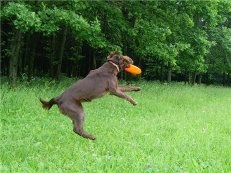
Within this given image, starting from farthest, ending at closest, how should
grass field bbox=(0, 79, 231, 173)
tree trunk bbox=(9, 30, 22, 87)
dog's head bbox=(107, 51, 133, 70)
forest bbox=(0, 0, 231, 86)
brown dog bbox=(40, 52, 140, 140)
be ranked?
tree trunk bbox=(9, 30, 22, 87), forest bbox=(0, 0, 231, 86), dog's head bbox=(107, 51, 133, 70), brown dog bbox=(40, 52, 140, 140), grass field bbox=(0, 79, 231, 173)

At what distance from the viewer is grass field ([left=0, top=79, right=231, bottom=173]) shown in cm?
620

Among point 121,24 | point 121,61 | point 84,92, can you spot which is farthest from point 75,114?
point 121,24

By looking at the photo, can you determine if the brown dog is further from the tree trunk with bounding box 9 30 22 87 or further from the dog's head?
the tree trunk with bounding box 9 30 22 87

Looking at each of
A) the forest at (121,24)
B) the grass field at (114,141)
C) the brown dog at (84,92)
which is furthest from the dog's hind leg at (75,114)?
the forest at (121,24)

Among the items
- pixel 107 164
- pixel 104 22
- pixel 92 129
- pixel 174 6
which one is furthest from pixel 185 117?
pixel 104 22

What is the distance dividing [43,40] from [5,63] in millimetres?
3054

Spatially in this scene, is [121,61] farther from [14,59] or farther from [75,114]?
[14,59]

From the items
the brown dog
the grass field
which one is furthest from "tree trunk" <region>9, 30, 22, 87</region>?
the brown dog

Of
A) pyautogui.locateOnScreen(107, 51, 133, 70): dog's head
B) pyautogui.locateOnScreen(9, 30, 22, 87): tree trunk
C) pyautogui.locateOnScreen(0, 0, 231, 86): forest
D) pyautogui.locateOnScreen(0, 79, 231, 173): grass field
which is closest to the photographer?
pyautogui.locateOnScreen(0, 79, 231, 173): grass field

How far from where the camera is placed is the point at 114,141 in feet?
25.9

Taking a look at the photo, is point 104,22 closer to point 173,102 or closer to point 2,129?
point 173,102

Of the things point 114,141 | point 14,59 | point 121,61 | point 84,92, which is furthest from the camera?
point 14,59

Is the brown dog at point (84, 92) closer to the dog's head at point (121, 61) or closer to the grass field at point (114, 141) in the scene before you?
the dog's head at point (121, 61)

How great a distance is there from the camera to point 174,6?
19.5 m
